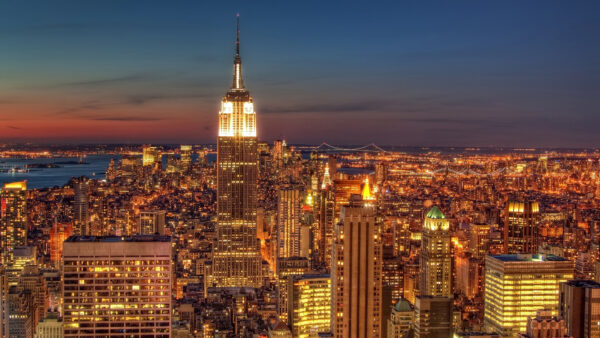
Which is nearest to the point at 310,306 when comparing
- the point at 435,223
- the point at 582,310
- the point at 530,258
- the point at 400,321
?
the point at 400,321

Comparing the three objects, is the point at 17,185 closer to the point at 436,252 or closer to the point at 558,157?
the point at 436,252

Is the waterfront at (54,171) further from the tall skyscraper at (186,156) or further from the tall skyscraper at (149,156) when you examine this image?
the tall skyscraper at (186,156)

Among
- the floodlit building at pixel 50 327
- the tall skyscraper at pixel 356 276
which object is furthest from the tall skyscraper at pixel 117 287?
the floodlit building at pixel 50 327

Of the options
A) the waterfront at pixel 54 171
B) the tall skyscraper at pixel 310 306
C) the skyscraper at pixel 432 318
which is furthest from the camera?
the waterfront at pixel 54 171

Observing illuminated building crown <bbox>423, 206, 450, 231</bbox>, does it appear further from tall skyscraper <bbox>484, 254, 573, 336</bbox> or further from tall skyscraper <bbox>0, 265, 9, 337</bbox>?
tall skyscraper <bbox>0, 265, 9, 337</bbox>

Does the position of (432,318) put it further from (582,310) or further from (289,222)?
(289,222)

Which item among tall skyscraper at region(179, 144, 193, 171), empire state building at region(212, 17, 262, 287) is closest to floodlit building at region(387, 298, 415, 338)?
empire state building at region(212, 17, 262, 287)
